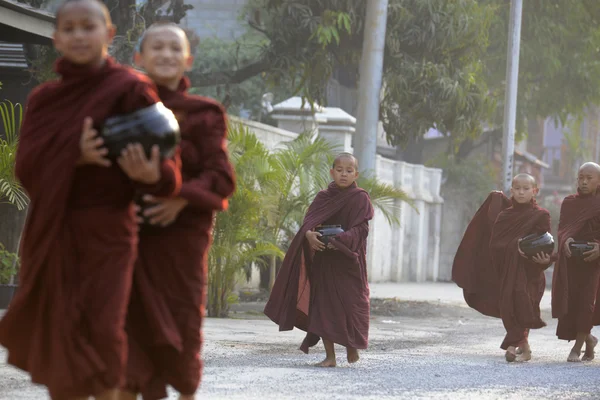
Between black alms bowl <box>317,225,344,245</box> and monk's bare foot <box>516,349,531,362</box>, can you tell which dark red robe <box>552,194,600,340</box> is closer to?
monk's bare foot <box>516,349,531,362</box>

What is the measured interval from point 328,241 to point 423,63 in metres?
12.5

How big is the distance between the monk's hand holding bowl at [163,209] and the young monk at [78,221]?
0.15 metres

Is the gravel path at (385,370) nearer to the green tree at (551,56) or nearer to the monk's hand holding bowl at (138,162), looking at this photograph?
the monk's hand holding bowl at (138,162)

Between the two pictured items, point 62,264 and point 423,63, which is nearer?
point 62,264

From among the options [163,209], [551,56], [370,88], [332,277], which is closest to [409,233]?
[551,56]

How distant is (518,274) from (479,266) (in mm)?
1106

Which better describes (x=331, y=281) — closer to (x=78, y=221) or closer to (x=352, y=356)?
(x=352, y=356)

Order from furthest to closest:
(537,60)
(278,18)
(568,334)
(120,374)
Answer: (537,60), (278,18), (568,334), (120,374)

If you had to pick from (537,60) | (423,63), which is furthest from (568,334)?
(537,60)

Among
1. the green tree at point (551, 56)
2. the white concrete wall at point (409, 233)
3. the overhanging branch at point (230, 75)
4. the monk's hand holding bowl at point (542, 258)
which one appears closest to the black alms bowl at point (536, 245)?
the monk's hand holding bowl at point (542, 258)

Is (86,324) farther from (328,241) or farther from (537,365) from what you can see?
(537,365)

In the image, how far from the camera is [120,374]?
15.7 ft

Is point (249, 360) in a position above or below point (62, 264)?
below

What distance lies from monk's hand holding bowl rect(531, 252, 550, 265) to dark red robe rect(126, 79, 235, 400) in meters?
6.74
